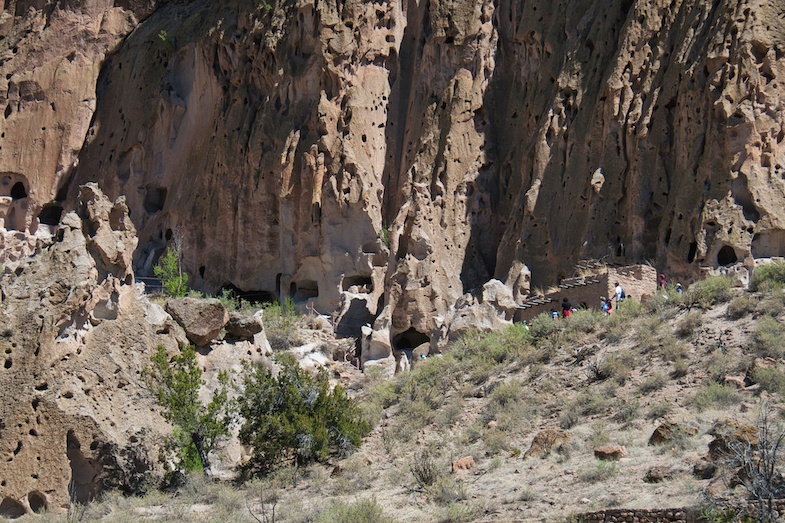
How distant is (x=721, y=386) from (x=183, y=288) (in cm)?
2305

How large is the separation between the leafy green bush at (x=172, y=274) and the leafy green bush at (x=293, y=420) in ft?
51.4

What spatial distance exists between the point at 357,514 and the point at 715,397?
642 centimetres

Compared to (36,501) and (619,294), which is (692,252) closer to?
(619,294)

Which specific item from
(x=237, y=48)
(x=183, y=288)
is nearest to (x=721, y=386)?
(x=183, y=288)

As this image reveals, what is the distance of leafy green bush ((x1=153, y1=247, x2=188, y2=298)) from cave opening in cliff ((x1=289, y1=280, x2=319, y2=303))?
11.6 ft

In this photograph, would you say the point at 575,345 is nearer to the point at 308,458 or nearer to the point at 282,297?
the point at 308,458

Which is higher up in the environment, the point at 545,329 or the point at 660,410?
the point at 545,329

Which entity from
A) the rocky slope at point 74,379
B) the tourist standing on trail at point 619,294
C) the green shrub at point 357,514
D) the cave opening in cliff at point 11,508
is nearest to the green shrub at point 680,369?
the tourist standing on trail at point 619,294

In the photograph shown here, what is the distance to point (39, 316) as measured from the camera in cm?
2042

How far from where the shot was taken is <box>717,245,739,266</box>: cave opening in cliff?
2942 cm

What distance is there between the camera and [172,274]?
1563 inches

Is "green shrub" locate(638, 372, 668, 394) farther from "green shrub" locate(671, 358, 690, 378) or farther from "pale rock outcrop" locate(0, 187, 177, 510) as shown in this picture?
"pale rock outcrop" locate(0, 187, 177, 510)

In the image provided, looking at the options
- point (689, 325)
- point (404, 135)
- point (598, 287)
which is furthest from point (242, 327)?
point (404, 135)

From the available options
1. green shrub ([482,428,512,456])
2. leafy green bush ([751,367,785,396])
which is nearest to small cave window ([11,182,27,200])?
green shrub ([482,428,512,456])
